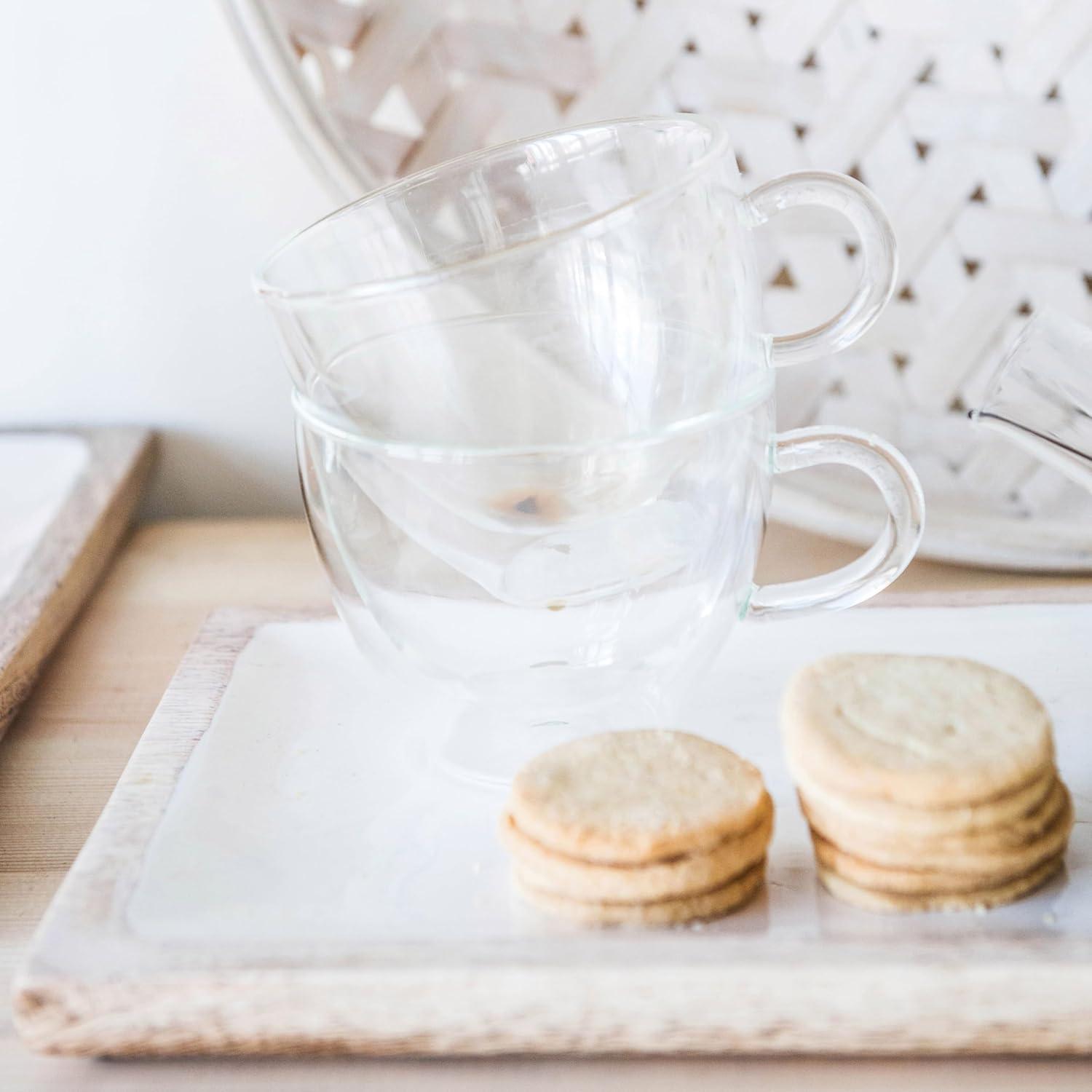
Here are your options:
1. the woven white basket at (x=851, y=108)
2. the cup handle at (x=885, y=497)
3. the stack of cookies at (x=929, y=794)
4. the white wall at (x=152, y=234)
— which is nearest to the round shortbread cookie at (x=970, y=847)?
the stack of cookies at (x=929, y=794)

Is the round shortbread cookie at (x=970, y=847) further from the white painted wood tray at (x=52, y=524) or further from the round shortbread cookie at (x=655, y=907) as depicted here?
the white painted wood tray at (x=52, y=524)

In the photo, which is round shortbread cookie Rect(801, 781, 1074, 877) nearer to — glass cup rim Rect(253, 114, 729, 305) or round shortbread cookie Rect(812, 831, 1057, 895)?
round shortbread cookie Rect(812, 831, 1057, 895)

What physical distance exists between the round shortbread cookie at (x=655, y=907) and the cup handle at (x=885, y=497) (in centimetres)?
12

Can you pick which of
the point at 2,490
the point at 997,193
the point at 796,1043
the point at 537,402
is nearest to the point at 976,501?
the point at 997,193

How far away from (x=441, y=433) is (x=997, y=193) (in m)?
0.37

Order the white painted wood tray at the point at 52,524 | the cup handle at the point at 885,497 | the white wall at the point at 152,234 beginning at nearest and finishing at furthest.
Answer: the cup handle at the point at 885,497 → the white painted wood tray at the point at 52,524 → the white wall at the point at 152,234

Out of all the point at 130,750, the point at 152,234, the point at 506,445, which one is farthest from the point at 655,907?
the point at 152,234

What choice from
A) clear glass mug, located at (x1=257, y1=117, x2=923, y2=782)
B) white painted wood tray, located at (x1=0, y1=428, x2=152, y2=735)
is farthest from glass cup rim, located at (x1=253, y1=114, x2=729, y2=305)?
white painted wood tray, located at (x1=0, y1=428, x2=152, y2=735)

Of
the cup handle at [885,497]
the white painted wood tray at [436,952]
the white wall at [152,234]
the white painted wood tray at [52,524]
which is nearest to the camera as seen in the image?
the white painted wood tray at [436,952]

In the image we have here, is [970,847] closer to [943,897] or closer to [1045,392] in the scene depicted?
[943,897]

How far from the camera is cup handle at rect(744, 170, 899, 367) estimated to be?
1.31ft

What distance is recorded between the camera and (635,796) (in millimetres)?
341

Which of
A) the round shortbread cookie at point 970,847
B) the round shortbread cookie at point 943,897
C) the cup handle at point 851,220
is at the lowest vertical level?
the round shortbread cookie at point 943,897

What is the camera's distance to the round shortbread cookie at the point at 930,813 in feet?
1.04
